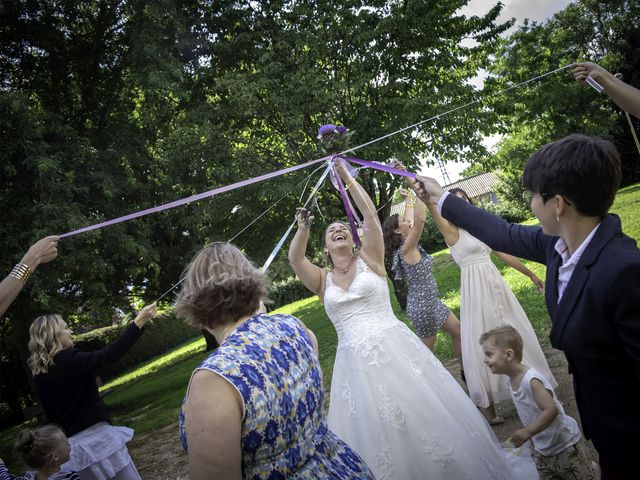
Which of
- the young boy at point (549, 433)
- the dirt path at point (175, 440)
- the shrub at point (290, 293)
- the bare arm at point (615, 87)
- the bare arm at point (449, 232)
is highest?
the bare arm at point (615, 87)

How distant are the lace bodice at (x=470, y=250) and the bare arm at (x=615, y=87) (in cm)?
226

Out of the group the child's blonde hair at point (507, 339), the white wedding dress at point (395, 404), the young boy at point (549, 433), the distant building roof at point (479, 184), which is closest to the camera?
the young boy at point (549, 433)

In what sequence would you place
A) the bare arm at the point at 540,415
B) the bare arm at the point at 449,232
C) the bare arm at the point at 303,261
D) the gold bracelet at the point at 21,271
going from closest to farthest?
1. the bare arm at the point at 540,415
2. the gold bracelet at the point at 21,271
3. the bare arm at the point at 303,261
4. the bare arm at the point at 449,232

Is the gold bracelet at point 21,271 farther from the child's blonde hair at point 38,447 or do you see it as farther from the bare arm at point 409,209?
the bare arm at point 409,209

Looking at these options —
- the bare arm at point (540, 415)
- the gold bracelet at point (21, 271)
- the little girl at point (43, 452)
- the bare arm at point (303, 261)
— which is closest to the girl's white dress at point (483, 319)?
the bare arm at point (540, 415)

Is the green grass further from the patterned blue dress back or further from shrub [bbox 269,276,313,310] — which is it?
shrub [bbox 269,276,313,310]

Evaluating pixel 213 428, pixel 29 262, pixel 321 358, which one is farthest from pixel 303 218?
pixel 321 358

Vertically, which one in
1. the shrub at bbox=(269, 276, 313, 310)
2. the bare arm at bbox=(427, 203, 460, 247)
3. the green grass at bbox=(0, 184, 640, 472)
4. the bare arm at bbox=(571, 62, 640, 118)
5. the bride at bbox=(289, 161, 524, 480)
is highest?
the bare arm at bbox=(571, 62, 640, 118)

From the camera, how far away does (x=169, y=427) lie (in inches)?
336

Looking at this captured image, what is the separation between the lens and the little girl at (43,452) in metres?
3.04

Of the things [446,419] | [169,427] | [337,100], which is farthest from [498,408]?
[337,100]

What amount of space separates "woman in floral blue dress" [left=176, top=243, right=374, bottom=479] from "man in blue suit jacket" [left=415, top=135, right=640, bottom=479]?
0.94 metres

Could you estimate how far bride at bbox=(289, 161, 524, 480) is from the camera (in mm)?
2963

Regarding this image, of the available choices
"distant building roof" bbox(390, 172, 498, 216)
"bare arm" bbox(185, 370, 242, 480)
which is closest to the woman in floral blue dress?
"bare arm" bbox(185, 370, 242, 480)
